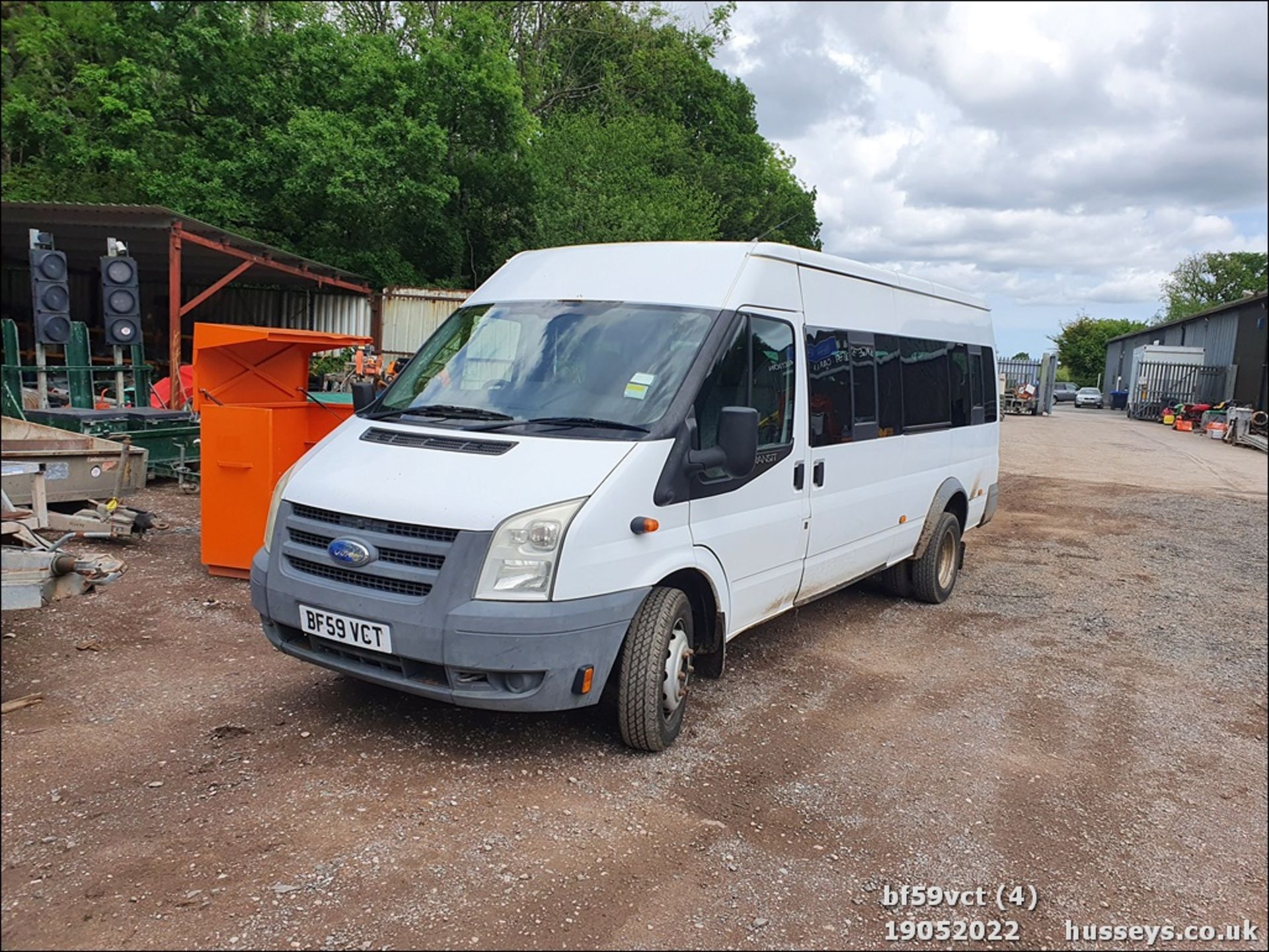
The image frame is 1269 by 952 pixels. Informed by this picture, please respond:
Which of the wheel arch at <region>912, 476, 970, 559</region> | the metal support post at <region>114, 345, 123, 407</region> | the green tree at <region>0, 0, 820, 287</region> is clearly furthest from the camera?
the green tree at <region>0, 0, 820, 287</region>

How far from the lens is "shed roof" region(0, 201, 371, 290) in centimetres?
1524

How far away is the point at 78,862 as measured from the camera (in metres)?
3.05

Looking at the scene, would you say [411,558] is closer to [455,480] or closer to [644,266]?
[455,480]

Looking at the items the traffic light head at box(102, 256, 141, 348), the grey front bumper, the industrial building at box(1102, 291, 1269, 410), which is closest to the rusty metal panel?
the traffic light head at box(102, 256, 141, 348)

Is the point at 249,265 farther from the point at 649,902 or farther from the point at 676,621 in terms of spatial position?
the point at 649,902

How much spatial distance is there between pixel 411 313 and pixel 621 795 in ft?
66.9

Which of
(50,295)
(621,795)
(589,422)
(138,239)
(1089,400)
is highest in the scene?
(138,239)

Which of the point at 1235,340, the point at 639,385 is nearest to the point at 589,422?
the point at 639,385

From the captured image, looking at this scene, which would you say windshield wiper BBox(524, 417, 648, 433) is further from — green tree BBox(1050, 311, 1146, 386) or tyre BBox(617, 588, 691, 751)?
green tree BBox(1050, 311, 1146, 386)

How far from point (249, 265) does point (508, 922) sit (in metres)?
17.5

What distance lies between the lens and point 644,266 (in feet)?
16.5

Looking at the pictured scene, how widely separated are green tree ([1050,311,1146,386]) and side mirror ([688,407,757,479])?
74888 mm

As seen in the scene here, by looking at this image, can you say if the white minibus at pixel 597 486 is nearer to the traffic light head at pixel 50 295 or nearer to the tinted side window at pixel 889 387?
the tinted side window at pixel 889 387

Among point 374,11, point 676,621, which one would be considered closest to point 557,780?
point 676,621
